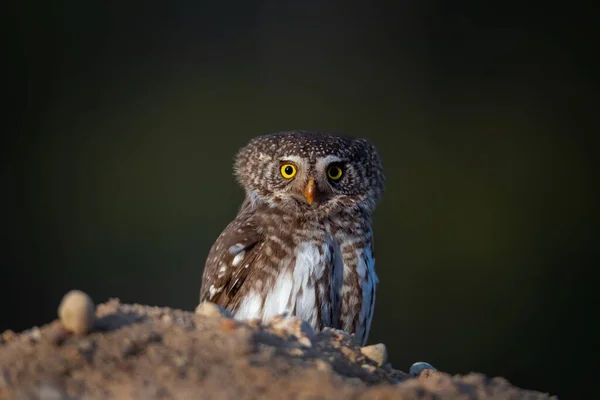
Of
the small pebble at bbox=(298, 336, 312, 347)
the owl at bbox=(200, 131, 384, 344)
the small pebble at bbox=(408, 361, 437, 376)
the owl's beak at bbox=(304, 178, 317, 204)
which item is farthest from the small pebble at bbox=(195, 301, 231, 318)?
the owl's beak at bbox=(304, 178, 317, 204)

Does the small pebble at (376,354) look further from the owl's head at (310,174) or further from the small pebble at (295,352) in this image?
the owl's head at (310,174)

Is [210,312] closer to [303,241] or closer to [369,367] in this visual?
[369,367]

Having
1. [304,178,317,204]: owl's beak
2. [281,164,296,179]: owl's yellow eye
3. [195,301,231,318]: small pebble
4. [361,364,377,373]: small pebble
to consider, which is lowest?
[361,364,377,373]: small pebble

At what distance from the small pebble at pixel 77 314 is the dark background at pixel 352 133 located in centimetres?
705

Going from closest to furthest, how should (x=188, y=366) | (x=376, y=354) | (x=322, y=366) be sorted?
1. (x=188, y=366)
2. (x=322, y=366)
3. (x=376, y=354)

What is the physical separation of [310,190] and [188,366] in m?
1.60

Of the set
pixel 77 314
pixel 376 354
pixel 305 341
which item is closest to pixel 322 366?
pixel 305 341

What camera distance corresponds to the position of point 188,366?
1.70 meters

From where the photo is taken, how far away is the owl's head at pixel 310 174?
3.29 meters

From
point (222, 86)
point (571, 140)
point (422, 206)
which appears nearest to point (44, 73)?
point (222, 86)

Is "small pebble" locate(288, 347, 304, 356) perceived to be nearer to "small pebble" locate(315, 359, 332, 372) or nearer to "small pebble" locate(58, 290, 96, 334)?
"small pebble" locate(315, 359, 332, 372)

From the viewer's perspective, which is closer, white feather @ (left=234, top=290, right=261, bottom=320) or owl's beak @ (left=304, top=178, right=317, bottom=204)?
white feather @ (left=234, top=290, right=261, bottom=320)

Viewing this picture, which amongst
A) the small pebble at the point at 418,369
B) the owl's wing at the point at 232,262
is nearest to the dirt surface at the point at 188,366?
the small pebble at the point at 418,369

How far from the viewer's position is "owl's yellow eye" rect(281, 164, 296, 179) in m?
3.35
